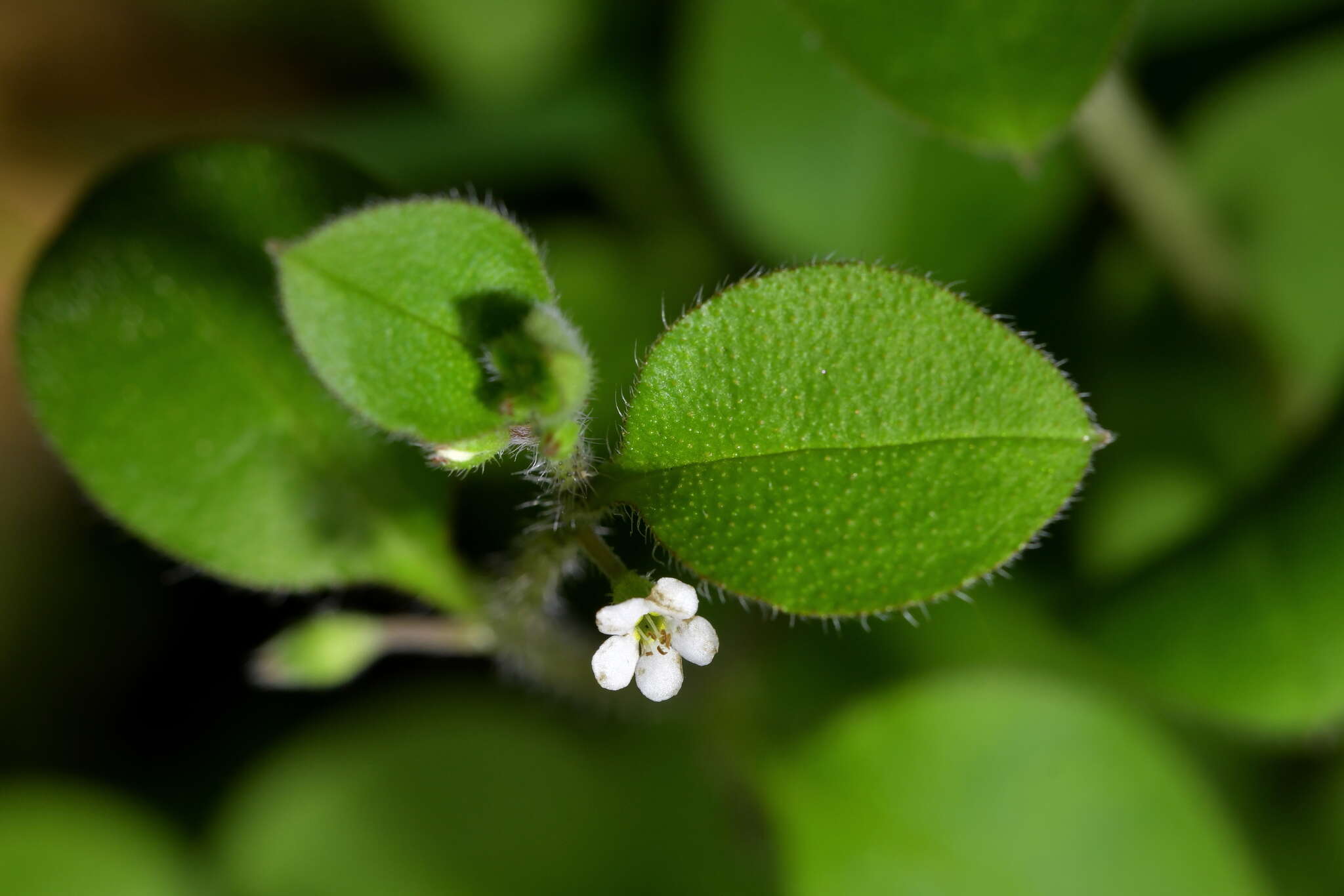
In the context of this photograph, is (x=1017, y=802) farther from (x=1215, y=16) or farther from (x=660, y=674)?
(x=1215, y=16)

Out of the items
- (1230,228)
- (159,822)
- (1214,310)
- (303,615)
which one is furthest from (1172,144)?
(159,822)

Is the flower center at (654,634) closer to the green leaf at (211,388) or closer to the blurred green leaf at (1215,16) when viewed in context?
the green leaf at (211,388)

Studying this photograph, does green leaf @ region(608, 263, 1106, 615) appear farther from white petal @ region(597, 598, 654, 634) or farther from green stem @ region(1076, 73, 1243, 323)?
green stem @ region(1076, 73, 1243, 323)

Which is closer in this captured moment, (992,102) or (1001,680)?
(992,102)

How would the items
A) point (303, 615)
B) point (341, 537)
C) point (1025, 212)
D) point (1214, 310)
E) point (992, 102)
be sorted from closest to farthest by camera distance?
point (992, 102), point (341, 537), point (1214, 310), point (1025, 212), point (303, 615)

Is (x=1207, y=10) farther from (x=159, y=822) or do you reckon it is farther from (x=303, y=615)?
(x=159, y=822)

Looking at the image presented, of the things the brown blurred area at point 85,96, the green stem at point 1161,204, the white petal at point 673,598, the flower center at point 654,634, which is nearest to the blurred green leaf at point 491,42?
the brown blurred area at point 85,96

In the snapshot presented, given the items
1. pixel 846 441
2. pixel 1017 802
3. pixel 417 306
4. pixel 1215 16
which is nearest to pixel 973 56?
pixel 846 441

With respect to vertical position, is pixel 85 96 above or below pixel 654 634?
above
